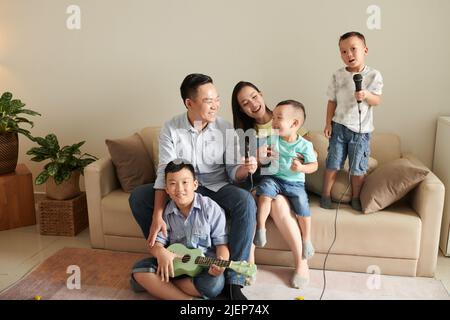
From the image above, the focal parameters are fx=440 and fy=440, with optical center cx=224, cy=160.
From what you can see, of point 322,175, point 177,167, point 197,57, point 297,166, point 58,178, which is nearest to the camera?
point 177,167

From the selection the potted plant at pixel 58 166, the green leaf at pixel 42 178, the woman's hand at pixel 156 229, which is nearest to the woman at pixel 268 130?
the woman's hand at pixel 156 229

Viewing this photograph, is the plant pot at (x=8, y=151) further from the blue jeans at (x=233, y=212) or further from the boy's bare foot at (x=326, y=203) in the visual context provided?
the boy's bare foot at (x=326, y=203)

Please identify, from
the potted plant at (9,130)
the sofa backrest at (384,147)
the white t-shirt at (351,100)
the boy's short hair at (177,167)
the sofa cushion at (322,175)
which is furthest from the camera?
the potted plant at (9,130)

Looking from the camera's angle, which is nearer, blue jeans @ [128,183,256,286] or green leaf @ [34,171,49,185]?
blue jeans @ [128,183,256,286]

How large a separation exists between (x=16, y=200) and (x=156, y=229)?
1.36 meters

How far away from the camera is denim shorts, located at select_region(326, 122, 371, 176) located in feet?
7.79

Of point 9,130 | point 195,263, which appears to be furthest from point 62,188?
point 195,263

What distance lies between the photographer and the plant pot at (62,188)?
2834 millimetres

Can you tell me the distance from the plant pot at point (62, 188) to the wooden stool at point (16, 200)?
7.9 inches

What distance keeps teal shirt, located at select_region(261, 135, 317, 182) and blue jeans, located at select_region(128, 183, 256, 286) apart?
0.23 m

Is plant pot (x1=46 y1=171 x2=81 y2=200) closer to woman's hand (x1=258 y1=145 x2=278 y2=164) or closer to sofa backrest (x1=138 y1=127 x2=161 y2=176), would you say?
sofa backrest (x1=138 y1=127 x2=161 y2=176)

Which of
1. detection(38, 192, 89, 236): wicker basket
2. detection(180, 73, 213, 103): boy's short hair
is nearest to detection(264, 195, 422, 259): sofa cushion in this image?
detection(180, 73, 213, 103): boy's short hair

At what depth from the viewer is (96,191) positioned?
2.56 m

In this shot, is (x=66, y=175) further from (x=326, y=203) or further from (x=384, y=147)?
(x=384, y=147)
